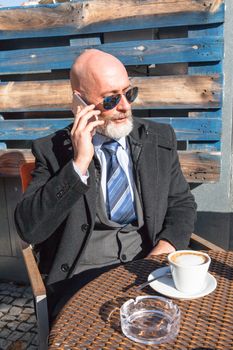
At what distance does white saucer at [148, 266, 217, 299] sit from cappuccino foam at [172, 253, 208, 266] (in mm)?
104

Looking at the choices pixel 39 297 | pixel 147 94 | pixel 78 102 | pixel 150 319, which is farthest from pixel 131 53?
pixel 150 319

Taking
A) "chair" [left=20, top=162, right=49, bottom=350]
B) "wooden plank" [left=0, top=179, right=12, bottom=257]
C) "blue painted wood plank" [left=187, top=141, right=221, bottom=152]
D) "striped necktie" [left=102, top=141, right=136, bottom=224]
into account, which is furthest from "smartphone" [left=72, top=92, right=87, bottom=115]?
"wooden plank" [left=0, top=179, right=12, bottom=257]

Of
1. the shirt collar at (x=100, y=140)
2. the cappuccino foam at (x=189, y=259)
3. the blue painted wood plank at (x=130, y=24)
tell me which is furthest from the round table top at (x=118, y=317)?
the blue painted wood plank at (x=130, y=24)

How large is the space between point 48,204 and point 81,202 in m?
0.26

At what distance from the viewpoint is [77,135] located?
2.01 m

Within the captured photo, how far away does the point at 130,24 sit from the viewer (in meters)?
2.98

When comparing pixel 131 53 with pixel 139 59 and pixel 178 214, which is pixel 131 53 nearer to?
pixel 139 59

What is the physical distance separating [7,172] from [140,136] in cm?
153

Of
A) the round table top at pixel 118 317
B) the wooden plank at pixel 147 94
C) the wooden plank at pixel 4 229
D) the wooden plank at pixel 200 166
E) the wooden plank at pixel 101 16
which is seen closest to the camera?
the round table top at pixel 118 317

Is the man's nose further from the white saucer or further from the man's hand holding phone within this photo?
the white saucer

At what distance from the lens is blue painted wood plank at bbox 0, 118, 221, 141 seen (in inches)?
120

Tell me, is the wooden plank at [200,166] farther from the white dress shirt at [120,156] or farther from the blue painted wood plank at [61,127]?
the white dress shirt at [120,156]

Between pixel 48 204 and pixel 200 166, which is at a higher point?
pixel 48 204

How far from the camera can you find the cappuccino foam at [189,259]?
147 centimetres
